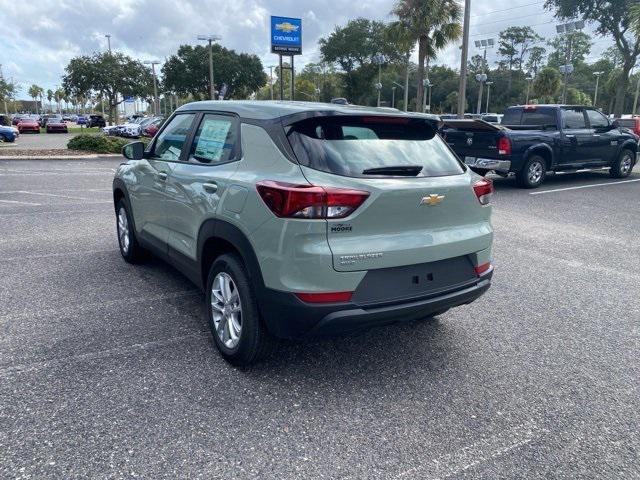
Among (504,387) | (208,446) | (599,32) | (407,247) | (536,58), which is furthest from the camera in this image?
(536,58)

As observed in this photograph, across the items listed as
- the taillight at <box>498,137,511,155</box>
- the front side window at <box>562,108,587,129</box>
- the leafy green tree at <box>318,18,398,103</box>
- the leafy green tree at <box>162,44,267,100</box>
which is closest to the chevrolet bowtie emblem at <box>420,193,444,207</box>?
the taillight at <box>498,137,511,155</box>

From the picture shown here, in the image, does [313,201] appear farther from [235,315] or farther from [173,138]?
[173,138]

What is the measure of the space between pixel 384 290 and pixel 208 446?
124cm

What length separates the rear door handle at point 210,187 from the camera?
334cm

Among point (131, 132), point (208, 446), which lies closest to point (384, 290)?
point (208, 446)

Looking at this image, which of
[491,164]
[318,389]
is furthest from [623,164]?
[318,389]

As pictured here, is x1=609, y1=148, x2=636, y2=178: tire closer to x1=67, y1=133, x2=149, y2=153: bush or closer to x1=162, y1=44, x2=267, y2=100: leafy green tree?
x1=67, y1=133, x2=149, y2=153: bush

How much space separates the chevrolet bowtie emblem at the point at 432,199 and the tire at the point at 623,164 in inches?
488

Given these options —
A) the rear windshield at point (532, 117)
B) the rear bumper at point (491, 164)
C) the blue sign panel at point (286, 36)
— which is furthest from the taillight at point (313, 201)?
the blue sign panel at point (286, 36)

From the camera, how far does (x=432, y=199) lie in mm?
3061

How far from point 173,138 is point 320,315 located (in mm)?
2372

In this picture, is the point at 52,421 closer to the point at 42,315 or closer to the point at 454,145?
the point at 42,315

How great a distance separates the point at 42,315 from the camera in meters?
4.09

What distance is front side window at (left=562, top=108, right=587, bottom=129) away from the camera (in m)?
11.7
